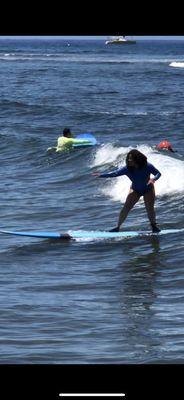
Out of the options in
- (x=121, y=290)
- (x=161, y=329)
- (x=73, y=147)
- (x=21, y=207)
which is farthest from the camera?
(x=73, y=147)

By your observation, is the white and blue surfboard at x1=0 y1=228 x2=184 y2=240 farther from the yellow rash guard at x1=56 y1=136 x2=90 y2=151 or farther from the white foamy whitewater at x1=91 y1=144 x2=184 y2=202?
the yellow rash guard at x1=56 y1=136 x2=90 y2=151

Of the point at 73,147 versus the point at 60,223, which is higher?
the point at 73,147

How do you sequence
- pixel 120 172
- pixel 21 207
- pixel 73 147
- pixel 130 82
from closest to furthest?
pixel 120 172 → pixel 21 207 → pixel 73 147 → pixel 130 82

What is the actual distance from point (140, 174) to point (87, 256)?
4.44 feet

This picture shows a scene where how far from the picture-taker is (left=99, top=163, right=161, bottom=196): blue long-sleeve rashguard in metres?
11.4

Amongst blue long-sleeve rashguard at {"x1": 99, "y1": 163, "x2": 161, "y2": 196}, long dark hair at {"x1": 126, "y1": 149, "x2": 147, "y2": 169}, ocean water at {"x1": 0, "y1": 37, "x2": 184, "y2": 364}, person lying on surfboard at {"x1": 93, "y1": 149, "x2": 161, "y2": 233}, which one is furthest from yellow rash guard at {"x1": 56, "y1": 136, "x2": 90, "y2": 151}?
long dark hair at {"x1": 126, "y1": 149, "x2": 147, "y2": 169}

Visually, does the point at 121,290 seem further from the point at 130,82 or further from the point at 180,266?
the point at 130,82

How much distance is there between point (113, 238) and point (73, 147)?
35.9 ft

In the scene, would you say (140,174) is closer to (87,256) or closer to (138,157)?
(138,157)

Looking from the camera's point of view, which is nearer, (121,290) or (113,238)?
(121,290)

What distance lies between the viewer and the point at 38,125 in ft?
103

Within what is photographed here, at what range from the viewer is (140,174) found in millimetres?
11508

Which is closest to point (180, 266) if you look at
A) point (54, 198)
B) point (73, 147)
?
point (54, 198)
